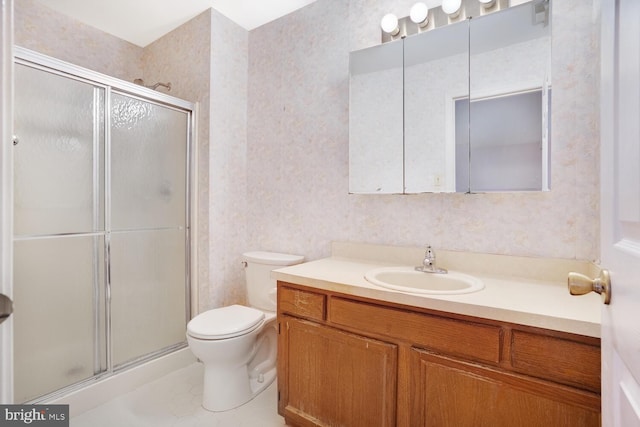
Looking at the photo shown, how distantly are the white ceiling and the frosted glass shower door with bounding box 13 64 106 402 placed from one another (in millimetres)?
792

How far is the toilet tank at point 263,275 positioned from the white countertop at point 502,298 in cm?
45

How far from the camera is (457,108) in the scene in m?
1.52

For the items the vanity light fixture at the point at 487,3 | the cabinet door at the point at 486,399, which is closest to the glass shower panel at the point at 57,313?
the cabinet door at the point at 486,399

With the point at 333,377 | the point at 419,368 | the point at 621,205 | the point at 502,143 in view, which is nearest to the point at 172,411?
the point at 333,377

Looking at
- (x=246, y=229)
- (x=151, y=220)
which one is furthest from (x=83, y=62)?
(x=246, y=229)

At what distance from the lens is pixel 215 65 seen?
2.16 meters

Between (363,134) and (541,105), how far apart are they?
2.76ft

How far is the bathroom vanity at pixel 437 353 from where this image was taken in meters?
0.91

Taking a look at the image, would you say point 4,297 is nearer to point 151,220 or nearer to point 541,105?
point 151,220

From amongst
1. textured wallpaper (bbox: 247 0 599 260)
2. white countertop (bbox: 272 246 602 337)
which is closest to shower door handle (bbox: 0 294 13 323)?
white countertop (bbox: 272 246 602 337)

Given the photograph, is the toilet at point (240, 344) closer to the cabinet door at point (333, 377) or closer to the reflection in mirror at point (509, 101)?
the cabinet door at point (333, 377)

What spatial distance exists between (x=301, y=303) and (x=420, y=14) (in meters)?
1.56

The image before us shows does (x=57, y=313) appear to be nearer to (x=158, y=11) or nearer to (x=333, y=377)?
(x=333, y=377)

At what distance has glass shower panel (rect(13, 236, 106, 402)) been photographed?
154cm
